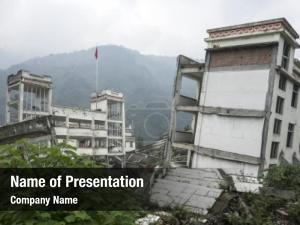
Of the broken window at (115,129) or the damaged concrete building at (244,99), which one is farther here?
the broken window at (115,129)

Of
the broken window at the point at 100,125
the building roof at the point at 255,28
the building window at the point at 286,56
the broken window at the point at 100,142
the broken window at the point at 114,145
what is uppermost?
the building roof at the point at 255,28

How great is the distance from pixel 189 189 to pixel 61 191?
357 inches

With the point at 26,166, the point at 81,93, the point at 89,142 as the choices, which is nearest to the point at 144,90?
the point at 81,93

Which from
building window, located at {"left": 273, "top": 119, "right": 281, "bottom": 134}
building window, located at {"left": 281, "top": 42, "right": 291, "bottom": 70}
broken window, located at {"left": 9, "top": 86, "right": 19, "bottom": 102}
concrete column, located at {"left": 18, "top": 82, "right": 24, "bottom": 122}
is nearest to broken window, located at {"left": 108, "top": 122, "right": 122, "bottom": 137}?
broken window, located at {"left": 9, "top": 86, "right": 19, "bottom": 102}

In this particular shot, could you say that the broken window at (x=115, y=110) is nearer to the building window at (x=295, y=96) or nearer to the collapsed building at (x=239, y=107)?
the collapsed building at (x=239, y=107)

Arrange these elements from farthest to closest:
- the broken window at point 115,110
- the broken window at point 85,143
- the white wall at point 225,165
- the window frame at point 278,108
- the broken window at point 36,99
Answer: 1. the broken window at point 115,110
2. the broken window at point 85,143
3. the broken window at point 36,99
4. the window frame at point 278,108
5. the white wall at point 225,165

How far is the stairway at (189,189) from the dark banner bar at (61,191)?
691cm

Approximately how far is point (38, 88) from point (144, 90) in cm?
11071

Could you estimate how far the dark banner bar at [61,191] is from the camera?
329 cm

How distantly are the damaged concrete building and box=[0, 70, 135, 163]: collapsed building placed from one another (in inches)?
505

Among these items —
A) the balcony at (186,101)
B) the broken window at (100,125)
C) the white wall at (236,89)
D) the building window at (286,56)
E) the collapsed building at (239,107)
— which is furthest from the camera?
the broken window at (100,125)

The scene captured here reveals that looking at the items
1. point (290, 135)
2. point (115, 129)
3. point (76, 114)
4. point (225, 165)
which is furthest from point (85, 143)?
point (290, 135)

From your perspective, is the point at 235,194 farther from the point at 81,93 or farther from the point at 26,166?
the point at 81,93

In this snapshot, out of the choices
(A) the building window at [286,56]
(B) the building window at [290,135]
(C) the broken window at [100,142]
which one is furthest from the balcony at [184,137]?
(C) the broken window at [100,142]
